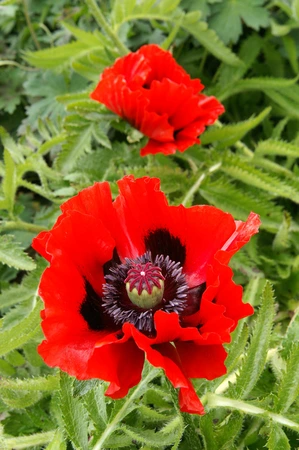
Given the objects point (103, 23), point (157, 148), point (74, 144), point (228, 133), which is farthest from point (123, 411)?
point (103, 23)

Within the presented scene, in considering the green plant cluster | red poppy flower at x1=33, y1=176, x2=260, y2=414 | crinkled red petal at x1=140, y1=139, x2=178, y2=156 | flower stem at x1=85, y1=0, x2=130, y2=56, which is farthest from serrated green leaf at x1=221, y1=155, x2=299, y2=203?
red poppy flower at x1=33, y1=176, x2=260, y2=414

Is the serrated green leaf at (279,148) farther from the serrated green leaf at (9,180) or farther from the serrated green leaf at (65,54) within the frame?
the serrated green leaf at (9,180)

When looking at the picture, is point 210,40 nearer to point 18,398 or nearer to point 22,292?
point 22,292

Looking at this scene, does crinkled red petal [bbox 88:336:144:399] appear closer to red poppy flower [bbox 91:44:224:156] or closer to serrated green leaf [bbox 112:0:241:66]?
red poppy flower [bbox 91:44:224:156]

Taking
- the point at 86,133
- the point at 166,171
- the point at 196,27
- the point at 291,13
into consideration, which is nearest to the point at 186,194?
the point at 166,171

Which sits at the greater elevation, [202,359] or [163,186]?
[202,359]

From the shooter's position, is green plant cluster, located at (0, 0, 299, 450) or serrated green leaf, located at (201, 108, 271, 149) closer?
green plant cluster, located at (0, 0, 299, 450)
